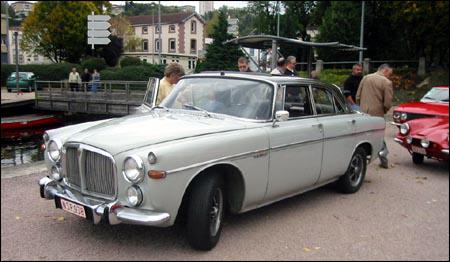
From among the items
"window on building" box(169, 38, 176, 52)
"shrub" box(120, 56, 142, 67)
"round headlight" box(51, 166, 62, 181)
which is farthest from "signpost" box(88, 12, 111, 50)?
"shrub" box(120, 56, 142, 67)

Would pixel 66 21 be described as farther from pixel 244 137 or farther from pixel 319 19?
pixel 319 19

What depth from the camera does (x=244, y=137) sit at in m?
4.60

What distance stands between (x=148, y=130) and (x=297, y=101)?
2.04 meters

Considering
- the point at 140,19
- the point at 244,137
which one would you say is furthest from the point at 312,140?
the point at 140,19

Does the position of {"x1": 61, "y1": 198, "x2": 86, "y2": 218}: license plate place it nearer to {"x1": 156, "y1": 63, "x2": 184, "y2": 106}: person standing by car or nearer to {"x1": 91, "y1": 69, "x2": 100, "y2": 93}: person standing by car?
{"x1": 156, "y1": 63, "x2": 184, "y2": 106}: person standing by car

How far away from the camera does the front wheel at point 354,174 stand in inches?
246

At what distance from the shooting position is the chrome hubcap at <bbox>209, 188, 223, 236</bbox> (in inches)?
169

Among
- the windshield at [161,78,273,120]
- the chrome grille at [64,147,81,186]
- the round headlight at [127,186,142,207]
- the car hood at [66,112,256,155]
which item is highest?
the windshield at [161,78,273,120]

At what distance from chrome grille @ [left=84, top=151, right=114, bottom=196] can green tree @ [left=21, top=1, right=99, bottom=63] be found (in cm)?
654

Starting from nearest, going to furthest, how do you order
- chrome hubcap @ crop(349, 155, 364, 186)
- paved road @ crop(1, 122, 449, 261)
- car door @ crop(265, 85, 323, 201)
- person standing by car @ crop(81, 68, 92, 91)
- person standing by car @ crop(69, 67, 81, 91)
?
paved road @ crop(1, 122, 449, 261) → car door @ crop(265, 85, 323, 201) → chrome hubcap @ crop(349, 155, 364, 186) → person standing by car @ crop(81, 68, 92, 91) → person standing by car @ crop(69, 67, 81, 91)

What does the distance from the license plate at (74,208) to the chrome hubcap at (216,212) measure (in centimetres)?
112

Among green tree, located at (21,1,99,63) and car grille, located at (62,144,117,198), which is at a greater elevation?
green tree, located at (21,1,99,63)

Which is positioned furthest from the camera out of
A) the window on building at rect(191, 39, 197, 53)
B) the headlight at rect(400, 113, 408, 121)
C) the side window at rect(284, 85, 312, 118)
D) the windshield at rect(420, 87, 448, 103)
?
the window on building at rect(191, 39, 197, 53)

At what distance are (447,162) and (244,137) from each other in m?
2.48
